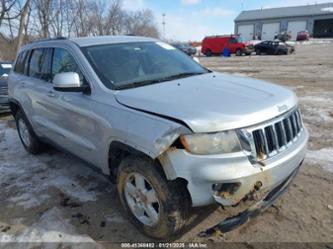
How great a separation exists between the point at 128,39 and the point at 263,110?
2.27 meters

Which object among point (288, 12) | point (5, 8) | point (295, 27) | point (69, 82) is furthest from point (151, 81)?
point (288, 12)

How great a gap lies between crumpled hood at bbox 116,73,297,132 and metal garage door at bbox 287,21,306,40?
2894 inches

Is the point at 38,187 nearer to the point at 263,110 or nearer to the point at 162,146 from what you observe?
the point at 162,146

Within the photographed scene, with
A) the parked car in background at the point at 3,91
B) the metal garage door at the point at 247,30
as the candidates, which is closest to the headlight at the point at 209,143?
the parked car in background at the point at 3,91

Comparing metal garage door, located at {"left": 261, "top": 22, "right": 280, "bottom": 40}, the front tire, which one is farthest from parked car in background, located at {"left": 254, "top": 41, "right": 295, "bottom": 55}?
metal garage door, located at {"left": 261, "top": 22, "right": 280, "bottom": 40}

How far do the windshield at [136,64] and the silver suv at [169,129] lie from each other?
0.04 ft

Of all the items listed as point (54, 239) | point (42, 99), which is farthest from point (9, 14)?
point (54, 239)

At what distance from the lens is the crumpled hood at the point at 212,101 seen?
2.38 metres

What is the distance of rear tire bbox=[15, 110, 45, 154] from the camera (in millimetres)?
5082

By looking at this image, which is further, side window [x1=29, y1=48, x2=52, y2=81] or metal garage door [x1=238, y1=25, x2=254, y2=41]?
metal garage door [x1=238, y1=25, x2=254, y2=41]

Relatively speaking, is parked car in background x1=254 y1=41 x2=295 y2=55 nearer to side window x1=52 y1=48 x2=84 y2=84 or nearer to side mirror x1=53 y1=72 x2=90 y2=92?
side window x1=52 y1=48 x2=84 y2=84

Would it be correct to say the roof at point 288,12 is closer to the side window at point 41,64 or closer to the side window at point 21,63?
the side window at point 21,63

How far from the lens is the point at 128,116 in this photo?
109 inches

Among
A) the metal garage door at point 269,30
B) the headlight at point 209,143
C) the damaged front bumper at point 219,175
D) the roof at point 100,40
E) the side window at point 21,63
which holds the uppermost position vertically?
the metal garage door at point 269,30
